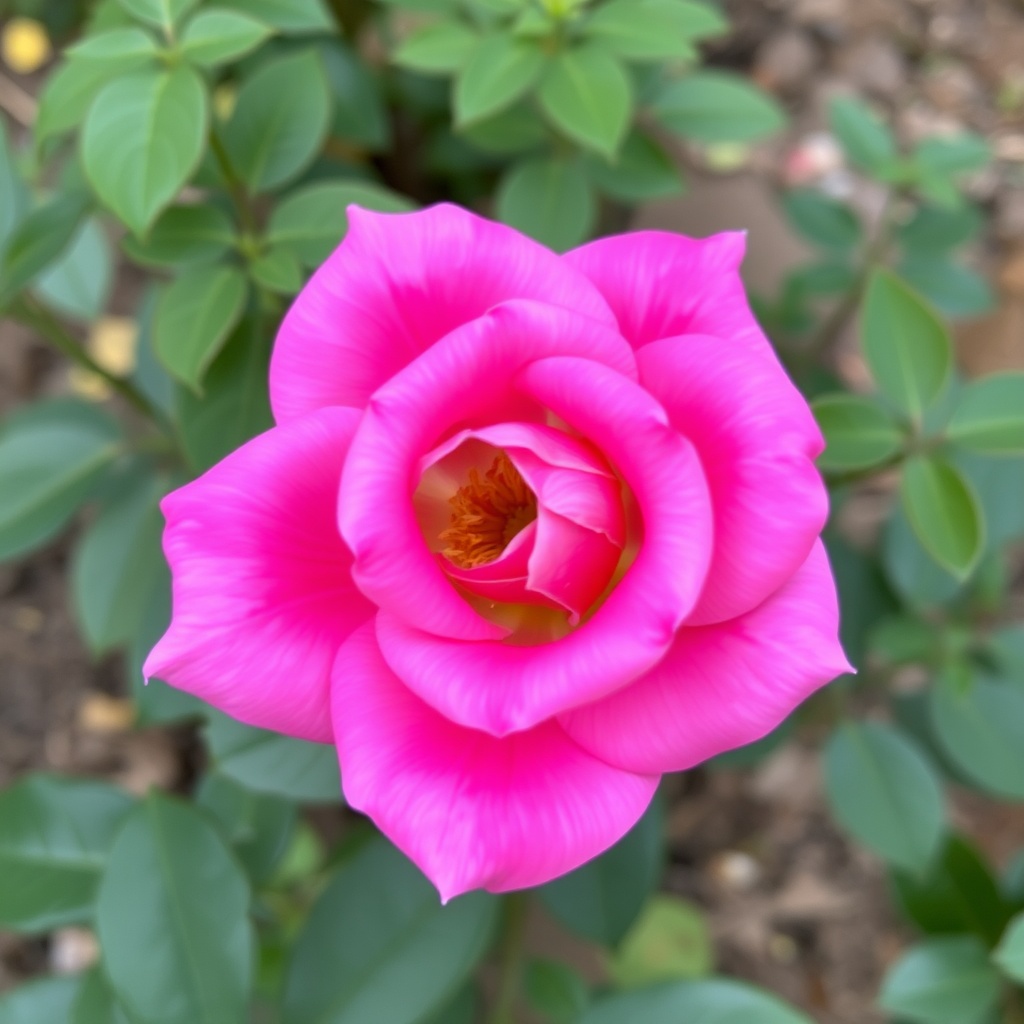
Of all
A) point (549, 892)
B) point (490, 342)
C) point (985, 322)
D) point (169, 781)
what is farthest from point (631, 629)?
point (985, 322)

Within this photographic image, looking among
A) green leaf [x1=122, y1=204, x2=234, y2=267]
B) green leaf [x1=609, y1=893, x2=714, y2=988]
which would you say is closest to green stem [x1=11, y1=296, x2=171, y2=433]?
green leaf [x1=122, y1=204, x2=234, y2=267]

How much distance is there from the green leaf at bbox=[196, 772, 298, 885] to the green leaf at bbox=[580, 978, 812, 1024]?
345mm

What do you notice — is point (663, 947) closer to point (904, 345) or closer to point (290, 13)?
point (904, 345)

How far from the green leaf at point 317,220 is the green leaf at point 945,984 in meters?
0.89

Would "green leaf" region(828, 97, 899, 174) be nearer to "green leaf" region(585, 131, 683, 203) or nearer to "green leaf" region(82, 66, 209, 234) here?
"green leaf" region(585, 131, 683, 203)

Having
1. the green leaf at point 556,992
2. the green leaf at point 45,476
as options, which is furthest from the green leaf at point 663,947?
the green leaf at point 45,476

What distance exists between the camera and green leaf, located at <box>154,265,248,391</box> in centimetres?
82

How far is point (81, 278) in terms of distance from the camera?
1276 millimetres

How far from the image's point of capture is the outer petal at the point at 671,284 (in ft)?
1.93

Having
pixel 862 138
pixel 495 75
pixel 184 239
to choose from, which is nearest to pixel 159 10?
pixel 184 239

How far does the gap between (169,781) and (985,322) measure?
1.56 m

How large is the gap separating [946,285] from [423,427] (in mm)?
1003

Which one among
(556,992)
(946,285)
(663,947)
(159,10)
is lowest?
(663,947)

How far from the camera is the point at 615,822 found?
1.78ft
